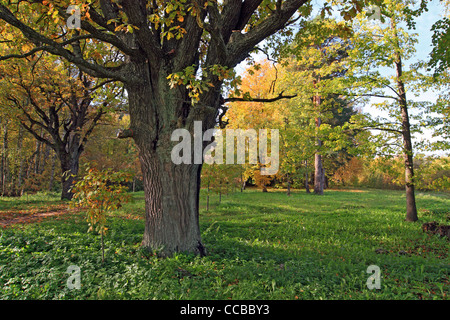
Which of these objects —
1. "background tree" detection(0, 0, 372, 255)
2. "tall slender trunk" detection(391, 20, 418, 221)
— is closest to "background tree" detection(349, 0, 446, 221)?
"tall slender trunk" detection(391, 20, 418, 221)

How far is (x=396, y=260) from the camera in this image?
196 inches

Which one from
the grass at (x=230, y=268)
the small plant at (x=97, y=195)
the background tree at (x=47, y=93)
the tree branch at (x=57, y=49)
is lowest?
the grass at (x=230, y=268)

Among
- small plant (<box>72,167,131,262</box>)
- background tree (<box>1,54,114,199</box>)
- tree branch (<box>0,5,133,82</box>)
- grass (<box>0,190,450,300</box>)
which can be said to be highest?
background tree (<box>1,54,114,199</box>)

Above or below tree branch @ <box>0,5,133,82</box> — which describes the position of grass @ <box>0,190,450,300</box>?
below

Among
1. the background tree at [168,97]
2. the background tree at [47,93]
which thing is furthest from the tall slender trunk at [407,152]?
the background tree at [47,93]

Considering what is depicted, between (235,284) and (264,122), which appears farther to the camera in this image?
(264,122)

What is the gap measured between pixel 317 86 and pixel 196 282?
8.88 metres

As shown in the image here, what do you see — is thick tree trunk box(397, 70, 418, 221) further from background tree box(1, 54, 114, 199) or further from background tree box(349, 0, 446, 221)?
background tree box(1, 54, 114, 199)

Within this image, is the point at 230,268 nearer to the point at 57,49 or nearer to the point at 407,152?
the point at 57,49

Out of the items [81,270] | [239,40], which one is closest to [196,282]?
[81,270]

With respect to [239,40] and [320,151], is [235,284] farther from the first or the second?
[320,151]

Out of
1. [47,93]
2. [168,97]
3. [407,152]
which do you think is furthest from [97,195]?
[47,93]

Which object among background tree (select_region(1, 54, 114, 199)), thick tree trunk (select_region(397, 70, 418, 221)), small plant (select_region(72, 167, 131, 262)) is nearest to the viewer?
small plant (select_region(72, 167, 131, 262))

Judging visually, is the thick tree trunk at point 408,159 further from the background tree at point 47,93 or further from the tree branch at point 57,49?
the background tree at point 47,93
